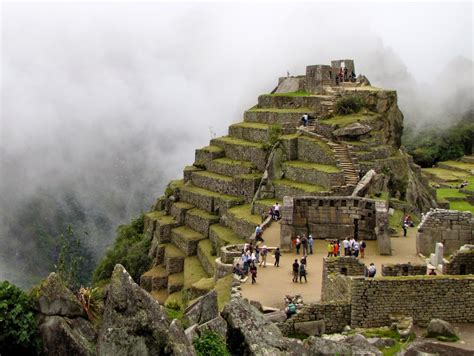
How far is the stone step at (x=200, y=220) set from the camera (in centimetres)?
3816

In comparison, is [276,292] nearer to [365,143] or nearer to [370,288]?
[370,288]

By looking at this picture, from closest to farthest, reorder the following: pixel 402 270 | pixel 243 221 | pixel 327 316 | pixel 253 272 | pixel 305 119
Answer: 1. pixel 327 316
2. pixel 402 270
3. pixel 253 272
4. pixel 243 221
5. pixel 305 119

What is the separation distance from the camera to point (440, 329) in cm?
1273

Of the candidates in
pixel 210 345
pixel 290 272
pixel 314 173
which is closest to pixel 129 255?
pixel 314 173

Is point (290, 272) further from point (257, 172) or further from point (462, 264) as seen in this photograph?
point (257, 172)

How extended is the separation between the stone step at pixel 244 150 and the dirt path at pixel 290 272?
12.7 metres

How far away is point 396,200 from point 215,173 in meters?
13.8

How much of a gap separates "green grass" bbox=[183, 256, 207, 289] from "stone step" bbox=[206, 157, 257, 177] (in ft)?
19.0

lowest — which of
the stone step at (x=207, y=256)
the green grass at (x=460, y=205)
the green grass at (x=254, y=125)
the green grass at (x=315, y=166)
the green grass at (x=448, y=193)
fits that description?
the stone step at (x=207, y=256)

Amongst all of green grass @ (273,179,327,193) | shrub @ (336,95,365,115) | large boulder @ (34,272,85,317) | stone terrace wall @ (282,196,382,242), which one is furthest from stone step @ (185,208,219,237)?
large boulder @ (34,272,85,317)

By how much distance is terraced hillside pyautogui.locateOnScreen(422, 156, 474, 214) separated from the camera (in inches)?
2144

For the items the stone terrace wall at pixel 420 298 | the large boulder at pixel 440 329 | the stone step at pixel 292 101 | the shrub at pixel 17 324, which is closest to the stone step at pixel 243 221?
the stone step at pixel 292 101

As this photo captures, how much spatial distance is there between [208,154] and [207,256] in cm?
1043

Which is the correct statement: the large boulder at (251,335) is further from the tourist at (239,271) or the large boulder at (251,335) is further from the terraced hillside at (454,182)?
the terraced hillside at (454,182)
